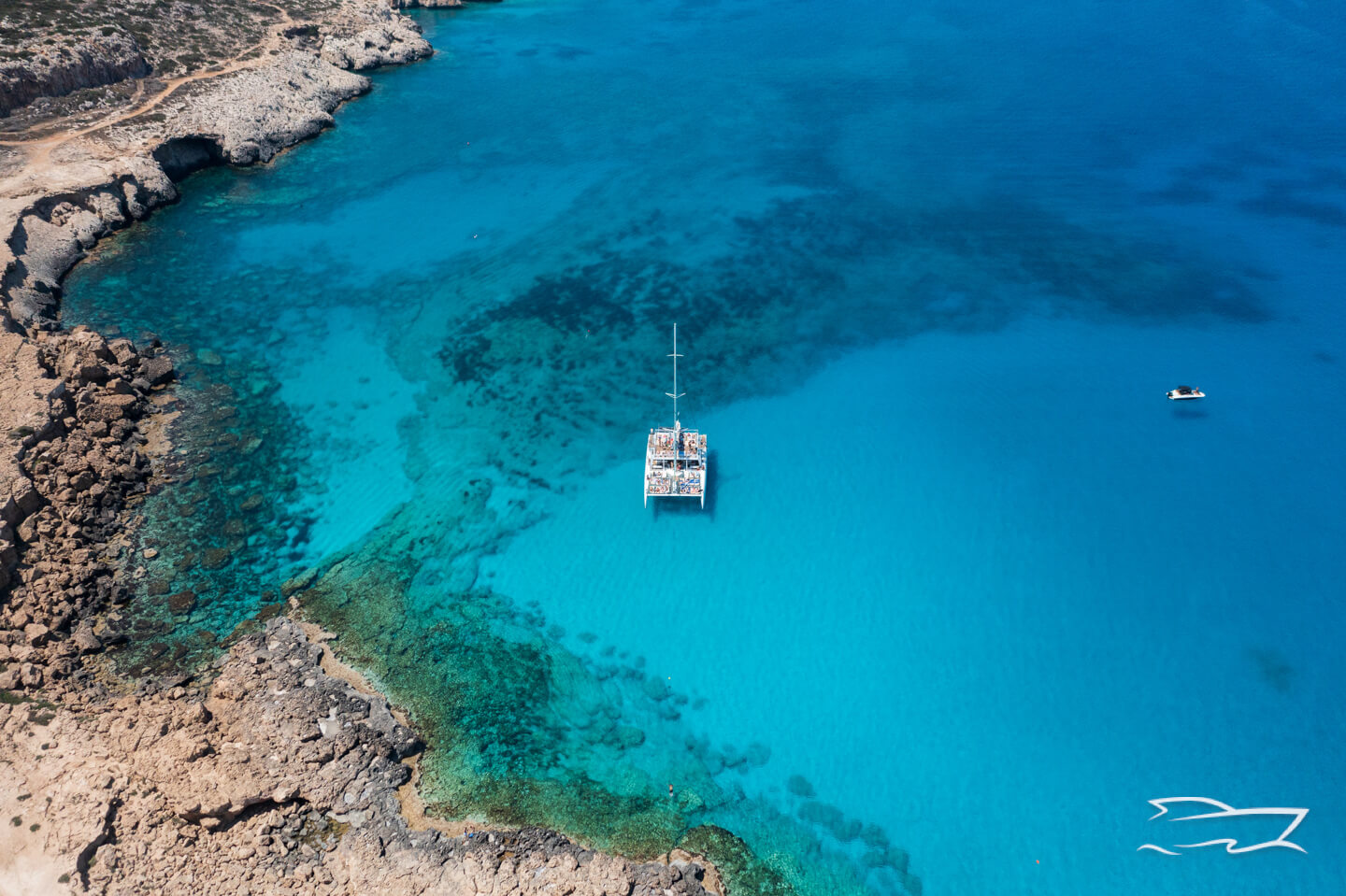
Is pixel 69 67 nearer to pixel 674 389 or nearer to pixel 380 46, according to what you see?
pixel 380 46

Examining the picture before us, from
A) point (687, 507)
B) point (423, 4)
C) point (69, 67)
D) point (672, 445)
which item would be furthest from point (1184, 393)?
point (423, 4)

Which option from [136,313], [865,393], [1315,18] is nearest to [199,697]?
[136,313]

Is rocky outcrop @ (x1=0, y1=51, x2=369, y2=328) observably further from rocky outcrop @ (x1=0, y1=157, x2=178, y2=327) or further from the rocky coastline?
the rocky coastline

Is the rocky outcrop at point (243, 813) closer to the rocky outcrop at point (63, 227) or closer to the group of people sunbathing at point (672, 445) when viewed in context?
the group of people sunbathing at point (672, 445)

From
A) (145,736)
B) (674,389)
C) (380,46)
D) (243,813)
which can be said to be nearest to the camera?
(243,813)

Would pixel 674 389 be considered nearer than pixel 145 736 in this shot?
No

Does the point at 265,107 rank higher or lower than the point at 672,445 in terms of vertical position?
higher

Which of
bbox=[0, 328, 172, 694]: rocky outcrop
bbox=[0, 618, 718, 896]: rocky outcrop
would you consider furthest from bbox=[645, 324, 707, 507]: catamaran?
bbox=[0, 328, 172, 694]: rocky outcrop

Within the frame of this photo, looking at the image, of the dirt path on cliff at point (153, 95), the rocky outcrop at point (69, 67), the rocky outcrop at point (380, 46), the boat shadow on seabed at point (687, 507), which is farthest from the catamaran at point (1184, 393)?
the rocky outcrop at point (69, 67)
